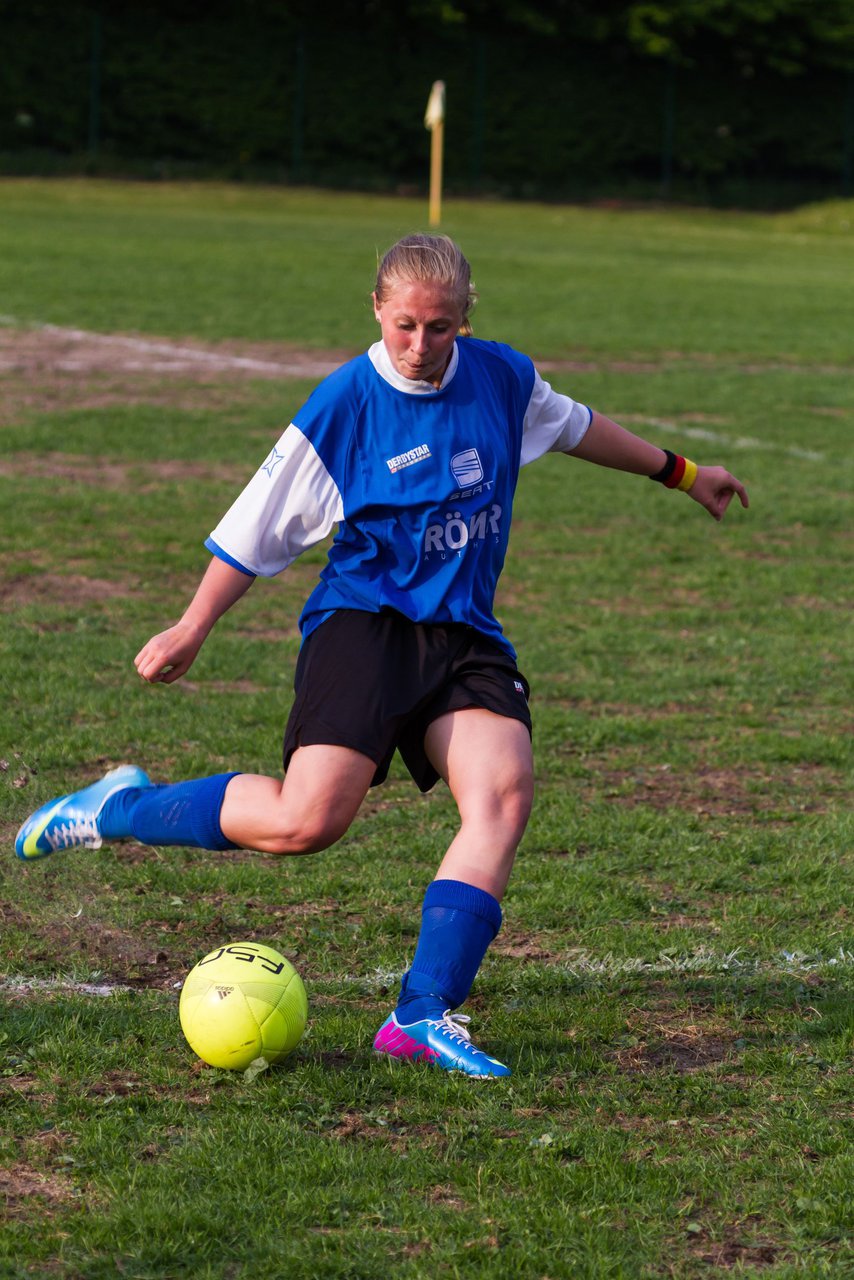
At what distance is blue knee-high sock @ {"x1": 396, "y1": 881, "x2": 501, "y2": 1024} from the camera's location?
139 inches

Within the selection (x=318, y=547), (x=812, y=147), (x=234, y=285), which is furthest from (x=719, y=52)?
(x=318, y=547)

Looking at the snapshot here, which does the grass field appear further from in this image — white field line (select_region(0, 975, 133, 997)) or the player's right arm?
the player's right arm

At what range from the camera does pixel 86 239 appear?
23.4m

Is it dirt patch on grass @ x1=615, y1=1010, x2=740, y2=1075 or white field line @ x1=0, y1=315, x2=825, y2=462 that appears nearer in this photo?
dirt patch on grass @ x1=615, y1=1010, x2=740, y2=1075

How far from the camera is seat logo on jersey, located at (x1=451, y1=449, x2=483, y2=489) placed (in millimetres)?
3715

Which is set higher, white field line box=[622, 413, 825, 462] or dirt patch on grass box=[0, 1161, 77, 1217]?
white field line box=[622, 413, 825, 462]

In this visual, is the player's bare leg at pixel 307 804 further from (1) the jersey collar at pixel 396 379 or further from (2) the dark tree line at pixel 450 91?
(2) the dark tree line at pixel 450 91

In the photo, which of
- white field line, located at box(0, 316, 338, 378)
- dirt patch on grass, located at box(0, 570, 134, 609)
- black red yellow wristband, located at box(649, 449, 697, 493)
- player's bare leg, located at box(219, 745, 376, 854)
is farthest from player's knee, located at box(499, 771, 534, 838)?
white field line, located at box(0, 316, 338, 378)

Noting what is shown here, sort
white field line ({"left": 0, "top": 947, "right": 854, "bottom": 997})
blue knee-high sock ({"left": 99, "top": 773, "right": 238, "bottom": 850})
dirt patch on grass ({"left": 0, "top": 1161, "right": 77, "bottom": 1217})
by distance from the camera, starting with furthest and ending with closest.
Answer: white field line ({"left": 0, "top": 947, "right": 854, "bottom": 997}), blue knee-high sock ({"left": 99, "top": 773, "right": 238, "bottom": 850}), dirt patch on grass ({"left": 0, "top": 1161, "right": 77, "bottom": 1217})

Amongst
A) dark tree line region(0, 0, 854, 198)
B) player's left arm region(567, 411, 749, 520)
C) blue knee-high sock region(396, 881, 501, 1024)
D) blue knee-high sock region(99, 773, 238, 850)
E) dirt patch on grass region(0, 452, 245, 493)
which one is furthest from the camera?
dark tree line region(0, 0, 854, 198)

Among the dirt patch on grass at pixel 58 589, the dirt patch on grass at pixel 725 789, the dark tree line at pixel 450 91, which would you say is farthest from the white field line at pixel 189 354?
the dark tree line at pixel 450 91

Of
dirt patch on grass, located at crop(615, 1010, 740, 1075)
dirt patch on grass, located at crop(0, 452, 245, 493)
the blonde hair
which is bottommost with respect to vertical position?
dirt patch on grass, located at crop(615, 1010, 740, 1075)

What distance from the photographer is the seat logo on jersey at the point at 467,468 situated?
3.71 metres

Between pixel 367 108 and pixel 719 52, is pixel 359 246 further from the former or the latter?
pixel 719 52
